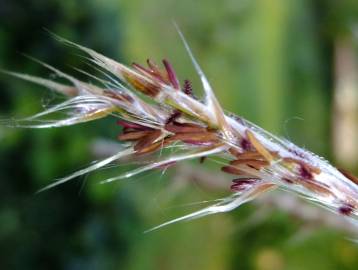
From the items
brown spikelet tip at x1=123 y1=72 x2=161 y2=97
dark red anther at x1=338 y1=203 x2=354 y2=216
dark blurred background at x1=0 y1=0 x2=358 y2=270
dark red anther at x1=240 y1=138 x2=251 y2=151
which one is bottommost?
dark blurred background at x1=0 y1=0 x2=358 y2=270

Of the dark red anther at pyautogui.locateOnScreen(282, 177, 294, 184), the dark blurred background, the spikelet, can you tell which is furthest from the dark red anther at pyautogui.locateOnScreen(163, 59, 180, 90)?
the dark blurred background

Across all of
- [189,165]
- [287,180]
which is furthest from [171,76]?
[189,165]

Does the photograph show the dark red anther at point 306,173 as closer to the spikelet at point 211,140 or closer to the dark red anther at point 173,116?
the spikelet at point 211,140

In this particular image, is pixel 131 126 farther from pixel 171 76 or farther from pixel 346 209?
pixel 346 209

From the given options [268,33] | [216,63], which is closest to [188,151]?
[216,63]

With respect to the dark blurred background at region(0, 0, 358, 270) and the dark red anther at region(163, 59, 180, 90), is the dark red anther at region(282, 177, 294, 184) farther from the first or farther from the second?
the dark blurred background at region(0, 0, 358, 270)

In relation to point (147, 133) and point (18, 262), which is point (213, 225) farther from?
point (147, 133)

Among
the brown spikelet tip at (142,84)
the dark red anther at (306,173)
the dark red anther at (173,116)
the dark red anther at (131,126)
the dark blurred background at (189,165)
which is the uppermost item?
the brown spikelet tip at (142,84)

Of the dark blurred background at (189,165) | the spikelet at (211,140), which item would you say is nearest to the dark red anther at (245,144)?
the spikelet at (211,140)
